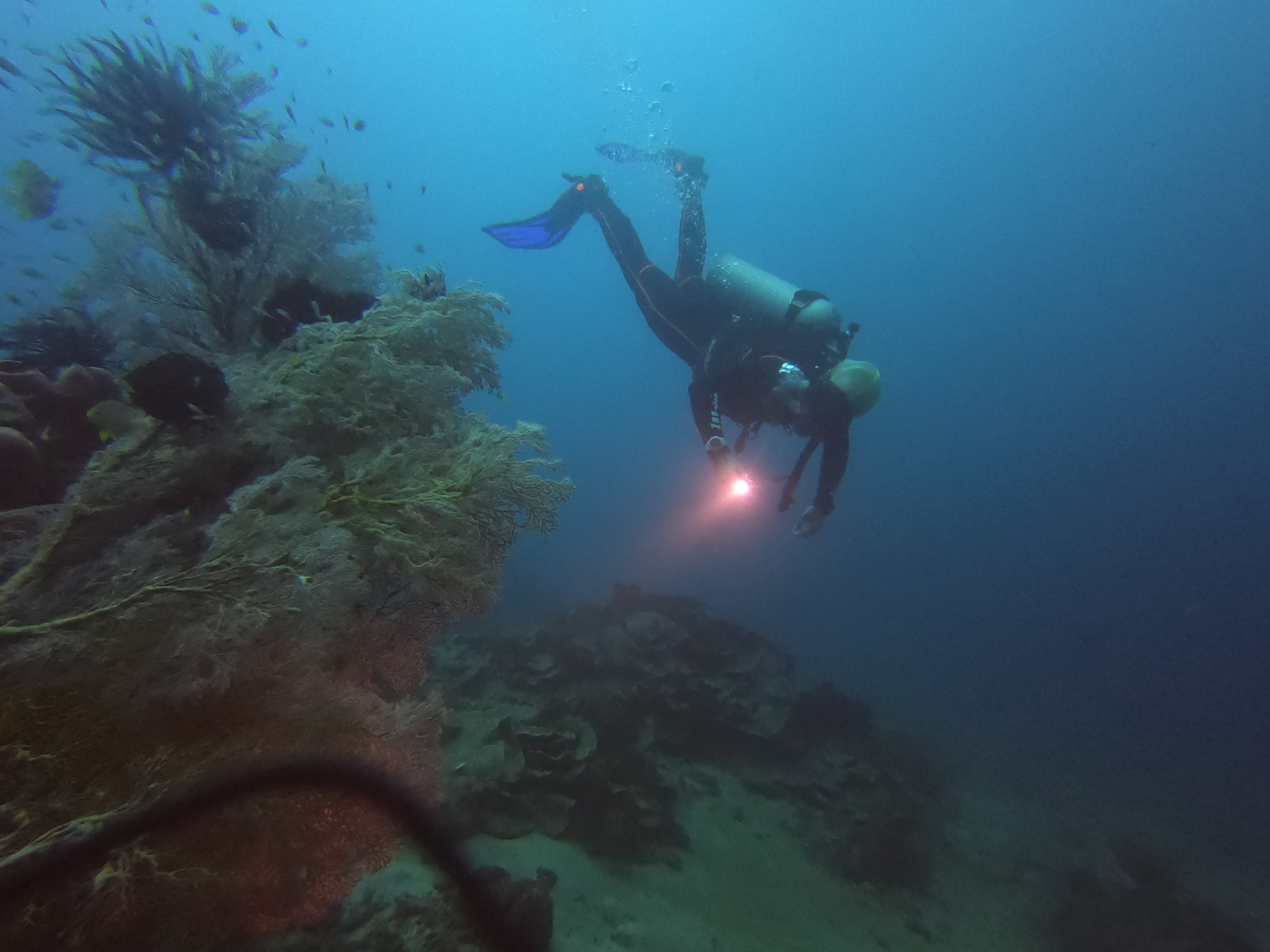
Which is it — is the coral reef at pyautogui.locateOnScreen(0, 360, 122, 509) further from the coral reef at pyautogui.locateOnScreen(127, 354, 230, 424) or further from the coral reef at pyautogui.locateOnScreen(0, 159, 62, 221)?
the coral reef at pyautogui.locateOnScreen(0, 159, 62, 221)

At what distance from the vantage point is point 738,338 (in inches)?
335

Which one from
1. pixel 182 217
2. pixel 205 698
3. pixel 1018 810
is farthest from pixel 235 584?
pixel 1018 810

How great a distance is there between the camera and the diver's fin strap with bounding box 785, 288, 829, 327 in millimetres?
8180

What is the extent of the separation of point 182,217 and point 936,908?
42.0 ft

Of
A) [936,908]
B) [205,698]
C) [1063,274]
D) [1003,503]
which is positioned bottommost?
[936,908]

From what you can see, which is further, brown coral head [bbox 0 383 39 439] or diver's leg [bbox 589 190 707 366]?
diver's leg [bbox 589 190 707 366]

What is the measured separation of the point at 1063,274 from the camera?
94312mm

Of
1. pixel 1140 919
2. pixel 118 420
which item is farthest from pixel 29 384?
pixel 1140 919

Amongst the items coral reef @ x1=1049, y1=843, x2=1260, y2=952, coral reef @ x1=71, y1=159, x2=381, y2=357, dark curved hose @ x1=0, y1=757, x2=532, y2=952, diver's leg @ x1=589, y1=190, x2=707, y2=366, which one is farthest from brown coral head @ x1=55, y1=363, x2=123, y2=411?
coral reef @ x1=1049, y1=843, x2=1260, y2=952

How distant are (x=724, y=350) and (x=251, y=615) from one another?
7.16 metres

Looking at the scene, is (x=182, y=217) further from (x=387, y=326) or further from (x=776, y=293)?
(x=776, y=293)

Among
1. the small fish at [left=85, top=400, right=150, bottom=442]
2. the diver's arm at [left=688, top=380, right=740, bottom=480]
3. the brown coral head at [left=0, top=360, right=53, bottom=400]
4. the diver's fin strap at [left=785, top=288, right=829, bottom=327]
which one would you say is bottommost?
the brown coral head at [left=0, top=360, right=53, bottom=400]

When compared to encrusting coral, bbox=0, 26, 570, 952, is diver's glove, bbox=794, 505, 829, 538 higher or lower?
higher

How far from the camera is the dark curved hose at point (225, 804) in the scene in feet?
5.79
